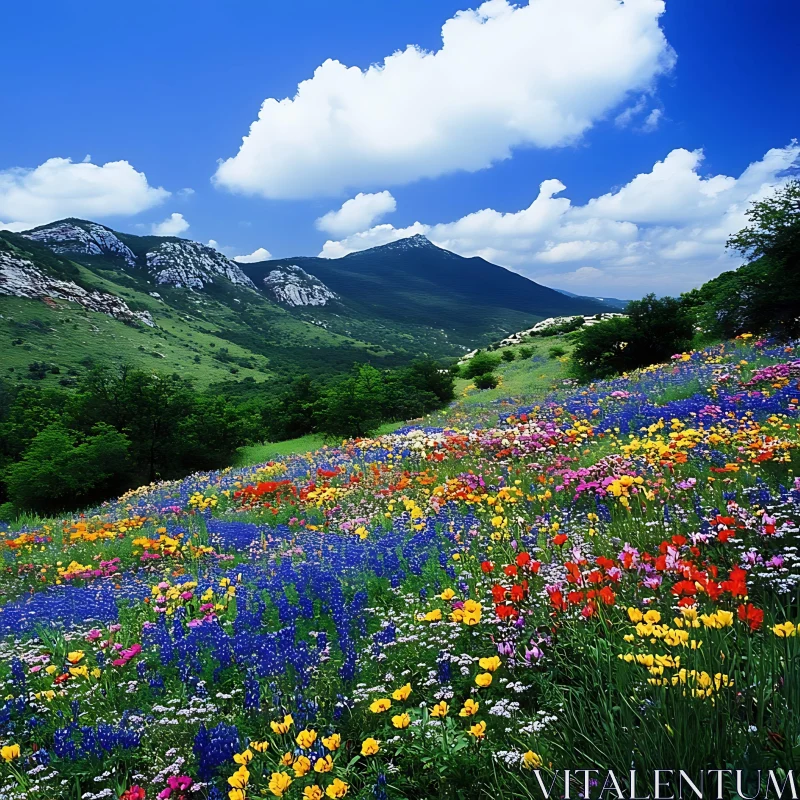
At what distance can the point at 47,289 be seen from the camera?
386 feet

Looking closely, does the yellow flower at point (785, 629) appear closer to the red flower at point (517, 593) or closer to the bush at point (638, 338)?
the red flower at point (517, 593)

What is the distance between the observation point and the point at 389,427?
73.5ft

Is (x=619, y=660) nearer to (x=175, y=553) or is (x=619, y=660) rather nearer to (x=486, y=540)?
(x=486, y=540)

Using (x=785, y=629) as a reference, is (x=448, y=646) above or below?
below

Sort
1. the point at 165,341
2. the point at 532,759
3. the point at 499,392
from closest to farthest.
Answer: the point at 532,759, the point at 499,392, the point at 165,341

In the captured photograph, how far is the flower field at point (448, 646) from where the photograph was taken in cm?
193

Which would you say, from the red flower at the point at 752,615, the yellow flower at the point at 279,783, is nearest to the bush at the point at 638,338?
the red flower at the point at 752,615

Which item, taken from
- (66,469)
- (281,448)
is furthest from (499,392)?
(66,469)

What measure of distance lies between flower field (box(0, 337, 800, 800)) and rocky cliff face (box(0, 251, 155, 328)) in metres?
139

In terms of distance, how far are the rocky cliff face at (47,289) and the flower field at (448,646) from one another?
139 m

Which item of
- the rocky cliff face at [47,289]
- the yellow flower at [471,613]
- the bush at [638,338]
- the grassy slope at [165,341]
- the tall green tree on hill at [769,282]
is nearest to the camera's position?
the yellow flower at [471,613]

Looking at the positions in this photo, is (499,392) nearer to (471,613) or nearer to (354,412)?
(354,412)

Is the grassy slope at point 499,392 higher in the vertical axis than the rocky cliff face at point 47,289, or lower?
lower

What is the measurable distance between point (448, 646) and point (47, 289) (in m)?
148
